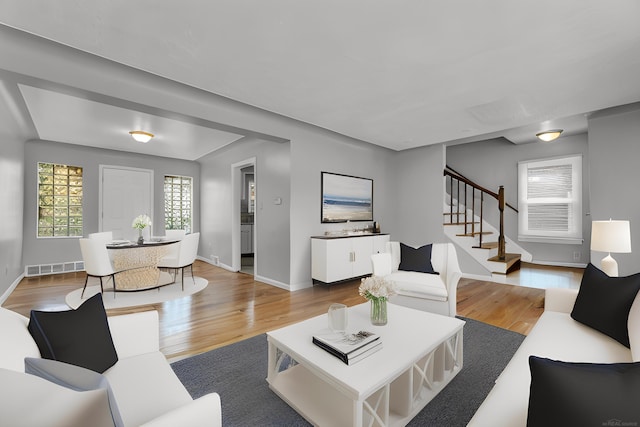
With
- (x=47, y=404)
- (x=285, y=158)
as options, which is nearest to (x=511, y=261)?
(x=285, y=158)

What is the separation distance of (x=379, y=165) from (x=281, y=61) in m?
3.85

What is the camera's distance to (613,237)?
251cm

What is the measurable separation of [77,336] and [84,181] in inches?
239

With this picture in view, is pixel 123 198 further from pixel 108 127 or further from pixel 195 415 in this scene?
pixel 195 415

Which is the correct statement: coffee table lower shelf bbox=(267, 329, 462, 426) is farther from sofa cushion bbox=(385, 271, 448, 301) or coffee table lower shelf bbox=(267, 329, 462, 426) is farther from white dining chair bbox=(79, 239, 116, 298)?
white dining chair bbox=(79, 239, 116, 298)

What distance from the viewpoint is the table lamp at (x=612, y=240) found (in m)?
2.48

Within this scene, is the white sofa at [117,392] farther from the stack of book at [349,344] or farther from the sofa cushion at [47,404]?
the stack of book at [349,344]

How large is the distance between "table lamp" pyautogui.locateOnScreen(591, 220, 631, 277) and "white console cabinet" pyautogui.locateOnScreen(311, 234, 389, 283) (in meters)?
2.85

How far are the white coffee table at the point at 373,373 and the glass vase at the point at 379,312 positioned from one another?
0.13 ft

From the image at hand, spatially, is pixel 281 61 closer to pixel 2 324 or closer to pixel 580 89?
pixel 2 324

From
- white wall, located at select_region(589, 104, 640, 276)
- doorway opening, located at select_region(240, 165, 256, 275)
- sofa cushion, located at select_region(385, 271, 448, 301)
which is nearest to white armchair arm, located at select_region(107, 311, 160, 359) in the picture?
sofa cushion, located at select_region(385, 271, 448, 301)

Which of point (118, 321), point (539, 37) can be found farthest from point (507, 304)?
point (118, 321)

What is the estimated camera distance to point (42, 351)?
125 cm

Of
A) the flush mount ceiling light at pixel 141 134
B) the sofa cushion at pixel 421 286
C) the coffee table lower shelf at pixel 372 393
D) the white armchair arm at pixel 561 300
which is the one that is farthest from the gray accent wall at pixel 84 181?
the white armchair arm at pixel 561 300
